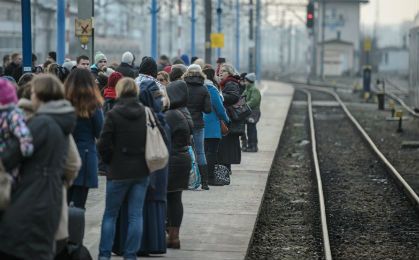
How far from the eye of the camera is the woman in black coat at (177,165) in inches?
407

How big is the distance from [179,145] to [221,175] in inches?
193

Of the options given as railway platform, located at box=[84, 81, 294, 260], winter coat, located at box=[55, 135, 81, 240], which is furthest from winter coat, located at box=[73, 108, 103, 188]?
winter coat, located at box=[55, 135, 81, 240]

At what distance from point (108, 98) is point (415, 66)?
18269 mm

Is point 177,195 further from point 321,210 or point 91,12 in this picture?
point 91,12

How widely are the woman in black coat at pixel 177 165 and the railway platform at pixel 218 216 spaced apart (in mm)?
265

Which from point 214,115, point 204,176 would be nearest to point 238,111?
point 214,115

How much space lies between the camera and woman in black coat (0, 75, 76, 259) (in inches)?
267

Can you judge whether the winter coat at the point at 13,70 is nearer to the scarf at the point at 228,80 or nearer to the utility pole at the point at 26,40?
the utility pole at the point at 26,40

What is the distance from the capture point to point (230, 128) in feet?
50.8

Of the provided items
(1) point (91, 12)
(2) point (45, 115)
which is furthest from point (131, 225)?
(1) point (91, 12)

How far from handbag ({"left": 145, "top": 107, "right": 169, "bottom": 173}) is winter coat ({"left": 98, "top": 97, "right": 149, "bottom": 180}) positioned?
5cm

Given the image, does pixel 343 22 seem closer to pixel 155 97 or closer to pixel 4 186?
pixel 155 97

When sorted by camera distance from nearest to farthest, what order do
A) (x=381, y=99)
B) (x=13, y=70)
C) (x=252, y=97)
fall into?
(x=13, y=70) < (x=252, y=97) < (x=381, y=99)

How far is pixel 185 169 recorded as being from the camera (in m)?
10.5
